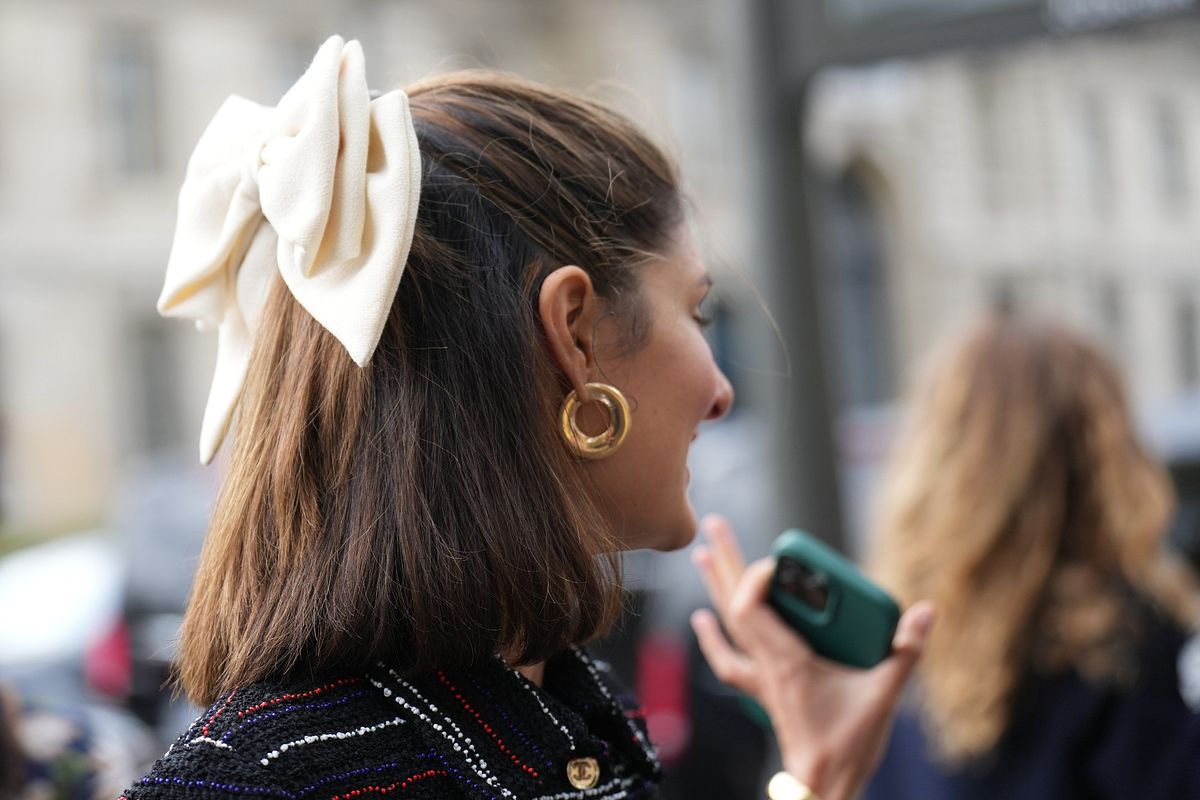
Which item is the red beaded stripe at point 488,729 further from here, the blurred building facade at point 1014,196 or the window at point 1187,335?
the window at point 1187,335

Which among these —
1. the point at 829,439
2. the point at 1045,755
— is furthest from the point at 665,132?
the point at 1045,755

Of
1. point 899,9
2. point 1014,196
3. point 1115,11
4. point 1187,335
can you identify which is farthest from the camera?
point 1187,335

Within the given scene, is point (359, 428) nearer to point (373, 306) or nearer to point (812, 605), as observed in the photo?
point (373, 306)

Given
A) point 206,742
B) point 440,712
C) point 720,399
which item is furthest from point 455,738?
point 720,399

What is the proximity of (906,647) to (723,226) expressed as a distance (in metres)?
18.9

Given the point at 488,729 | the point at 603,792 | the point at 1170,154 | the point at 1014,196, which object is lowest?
the point at 1014,196

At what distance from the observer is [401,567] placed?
1281 mm

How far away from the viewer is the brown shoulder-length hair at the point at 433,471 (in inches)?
50.2

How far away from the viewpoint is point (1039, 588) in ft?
8.53

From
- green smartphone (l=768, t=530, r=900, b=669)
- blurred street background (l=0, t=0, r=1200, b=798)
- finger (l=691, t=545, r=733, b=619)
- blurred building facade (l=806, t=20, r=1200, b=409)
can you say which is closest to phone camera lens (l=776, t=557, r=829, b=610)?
green smartphone (l=768, t=530, r=900, b=669)

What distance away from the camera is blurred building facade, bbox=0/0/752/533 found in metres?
16.8

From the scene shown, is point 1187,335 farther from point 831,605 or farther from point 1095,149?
point 831,605

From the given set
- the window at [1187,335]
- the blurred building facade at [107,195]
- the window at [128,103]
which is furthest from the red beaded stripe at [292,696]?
the window at [1187,335]

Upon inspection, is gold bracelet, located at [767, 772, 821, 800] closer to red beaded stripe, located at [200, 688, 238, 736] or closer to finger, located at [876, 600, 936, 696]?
finger, located at [876, 600, 936, 696]
